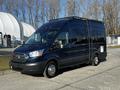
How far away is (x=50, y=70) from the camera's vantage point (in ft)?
30.7

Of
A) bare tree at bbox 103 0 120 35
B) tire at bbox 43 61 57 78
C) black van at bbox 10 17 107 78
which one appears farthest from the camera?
bare tree at bbox 103 0 120 35

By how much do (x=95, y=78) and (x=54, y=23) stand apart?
320 cm

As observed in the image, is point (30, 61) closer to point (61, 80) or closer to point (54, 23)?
point (61, 80)

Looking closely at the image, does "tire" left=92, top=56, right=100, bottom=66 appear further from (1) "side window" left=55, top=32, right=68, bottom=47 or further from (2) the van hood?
(2) the van hood

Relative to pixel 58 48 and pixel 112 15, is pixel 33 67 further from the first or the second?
pixel 112 15

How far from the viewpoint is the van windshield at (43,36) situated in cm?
968

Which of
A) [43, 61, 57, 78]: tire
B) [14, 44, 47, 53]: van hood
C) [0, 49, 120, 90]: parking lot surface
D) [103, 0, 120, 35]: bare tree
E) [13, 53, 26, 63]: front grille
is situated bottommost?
[0, 49, 120, 90]: parking lot surface

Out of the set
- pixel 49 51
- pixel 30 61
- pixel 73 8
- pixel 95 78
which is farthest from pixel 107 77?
pixel 73 8

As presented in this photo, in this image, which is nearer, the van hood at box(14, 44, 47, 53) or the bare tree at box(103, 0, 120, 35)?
the van hood at box(14, 44, 47, 53)

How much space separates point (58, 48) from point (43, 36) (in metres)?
0.87

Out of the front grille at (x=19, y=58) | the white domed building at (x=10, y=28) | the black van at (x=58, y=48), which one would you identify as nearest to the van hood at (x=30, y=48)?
the black van at (x=58, y=48)

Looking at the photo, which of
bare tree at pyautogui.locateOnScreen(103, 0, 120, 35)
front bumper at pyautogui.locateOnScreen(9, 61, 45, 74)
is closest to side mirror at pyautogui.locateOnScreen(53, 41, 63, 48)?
front bumper at pyautogui.locateOnScreen(9, 61, 45, 74)

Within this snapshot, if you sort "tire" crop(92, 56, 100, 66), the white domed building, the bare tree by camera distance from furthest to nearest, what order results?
the bare tree
the white domed building
"tire" crop(92, 56, 100, 66)

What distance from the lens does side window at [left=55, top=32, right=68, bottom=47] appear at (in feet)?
31.9
